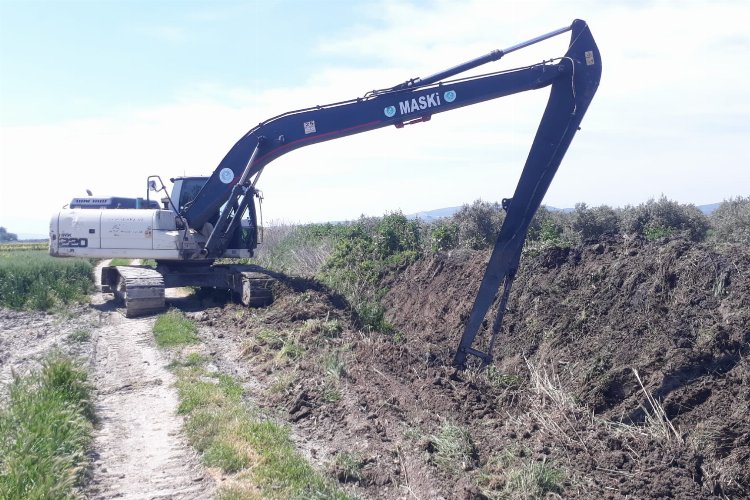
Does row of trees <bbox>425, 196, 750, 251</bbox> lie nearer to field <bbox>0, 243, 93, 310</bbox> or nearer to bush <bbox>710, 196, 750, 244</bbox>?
bush <bbox>710, 196, 750, 244</bbox>

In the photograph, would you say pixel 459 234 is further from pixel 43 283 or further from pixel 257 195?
pixel 43 283

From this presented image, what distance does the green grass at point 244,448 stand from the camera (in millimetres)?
6176

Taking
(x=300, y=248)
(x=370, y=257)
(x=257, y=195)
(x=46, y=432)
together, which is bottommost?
(x=46, y=432)

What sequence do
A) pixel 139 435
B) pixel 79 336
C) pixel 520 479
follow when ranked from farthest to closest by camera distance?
pixel 79 336 < pixel 139 435 < pixel 520 479

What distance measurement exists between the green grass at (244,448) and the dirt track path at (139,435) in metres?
0.20

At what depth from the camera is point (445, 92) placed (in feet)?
37.9

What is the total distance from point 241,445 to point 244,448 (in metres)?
0.08

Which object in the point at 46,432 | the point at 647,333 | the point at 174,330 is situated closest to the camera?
the point at 46,432

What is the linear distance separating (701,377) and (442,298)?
7.24 metres

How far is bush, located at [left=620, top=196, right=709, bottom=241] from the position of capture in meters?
14.7

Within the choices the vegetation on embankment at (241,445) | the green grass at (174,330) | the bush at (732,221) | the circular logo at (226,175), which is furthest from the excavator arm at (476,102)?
the bush at (732,221)

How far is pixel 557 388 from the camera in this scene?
823 cm

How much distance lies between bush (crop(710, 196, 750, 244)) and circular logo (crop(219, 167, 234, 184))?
392 inches

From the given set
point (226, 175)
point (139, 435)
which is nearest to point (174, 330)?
point (226, 175)
